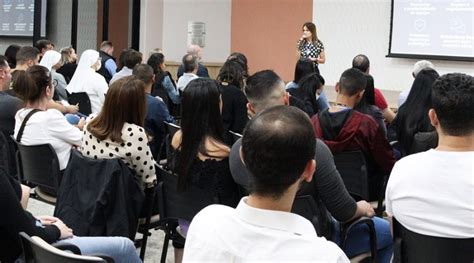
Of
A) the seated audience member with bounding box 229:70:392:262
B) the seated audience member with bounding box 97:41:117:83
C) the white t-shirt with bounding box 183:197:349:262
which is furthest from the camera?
the seated audience member with bounding box 97:41:117:83

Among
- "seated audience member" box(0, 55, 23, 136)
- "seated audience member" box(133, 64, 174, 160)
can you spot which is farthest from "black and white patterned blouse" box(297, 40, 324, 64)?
"seated audience member" box(0, 55, 23, 136)

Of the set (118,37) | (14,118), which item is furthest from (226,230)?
(118,37)

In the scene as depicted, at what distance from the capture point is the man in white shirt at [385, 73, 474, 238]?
2354 millimetres

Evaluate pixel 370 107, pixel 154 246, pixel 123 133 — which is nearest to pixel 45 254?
pixel 123 133

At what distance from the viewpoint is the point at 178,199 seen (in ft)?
10.6

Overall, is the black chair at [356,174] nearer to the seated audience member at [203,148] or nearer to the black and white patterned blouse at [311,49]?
the seated audience member at [203,148]

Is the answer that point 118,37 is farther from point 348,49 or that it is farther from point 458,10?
point 458,10

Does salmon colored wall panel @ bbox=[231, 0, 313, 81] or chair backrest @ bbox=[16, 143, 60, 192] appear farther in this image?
salmon colored wall panel @ bbox=[231, 0, 313, 81]

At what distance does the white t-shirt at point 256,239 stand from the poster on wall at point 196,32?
10997 mm

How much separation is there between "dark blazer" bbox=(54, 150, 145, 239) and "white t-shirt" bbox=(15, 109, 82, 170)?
684 mm

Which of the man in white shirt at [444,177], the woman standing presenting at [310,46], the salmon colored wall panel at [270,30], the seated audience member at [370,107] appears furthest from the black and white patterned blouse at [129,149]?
the salmon colored wall panel at [270,30]

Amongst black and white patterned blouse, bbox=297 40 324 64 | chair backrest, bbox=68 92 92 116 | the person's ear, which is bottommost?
chair backrest, bbox=68 92 92 116

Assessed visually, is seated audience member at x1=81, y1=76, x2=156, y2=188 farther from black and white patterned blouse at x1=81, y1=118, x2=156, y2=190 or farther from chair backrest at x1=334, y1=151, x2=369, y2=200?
chair backrest at x1=334, y1=151, x2=369, y2=200

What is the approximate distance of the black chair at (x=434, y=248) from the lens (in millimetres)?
2336
